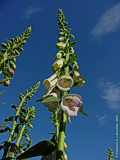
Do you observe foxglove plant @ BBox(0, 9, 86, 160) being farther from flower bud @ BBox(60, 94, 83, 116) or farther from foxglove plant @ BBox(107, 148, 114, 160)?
foxglove plant @ BBox(107, 148, 114, 160)

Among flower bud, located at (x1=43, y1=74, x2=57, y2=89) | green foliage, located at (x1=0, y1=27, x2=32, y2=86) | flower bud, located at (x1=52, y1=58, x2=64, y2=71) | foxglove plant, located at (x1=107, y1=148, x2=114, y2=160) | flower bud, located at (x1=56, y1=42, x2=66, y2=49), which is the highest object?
green foliage, located at (x1=0, y1=27, x2=32, y2=86)

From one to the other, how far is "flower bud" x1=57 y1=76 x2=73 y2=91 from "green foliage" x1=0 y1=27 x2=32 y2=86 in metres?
3.31

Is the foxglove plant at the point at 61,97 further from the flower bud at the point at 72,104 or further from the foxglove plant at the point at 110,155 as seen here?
the foxglove plant at the point at 110,155

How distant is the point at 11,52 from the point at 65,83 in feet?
13.2

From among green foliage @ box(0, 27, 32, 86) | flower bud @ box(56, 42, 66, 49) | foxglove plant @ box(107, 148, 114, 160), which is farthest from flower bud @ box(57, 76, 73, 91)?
green foliage @ box(0, 27, 32, 86)

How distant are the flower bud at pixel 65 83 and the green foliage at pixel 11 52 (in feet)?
10.9

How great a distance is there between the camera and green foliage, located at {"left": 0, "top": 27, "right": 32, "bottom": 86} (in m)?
7.28

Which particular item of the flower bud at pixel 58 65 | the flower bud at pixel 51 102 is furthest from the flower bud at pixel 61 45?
the flower bud at pixel 51 102

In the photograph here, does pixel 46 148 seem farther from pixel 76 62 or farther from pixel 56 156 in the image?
pixel 76 62

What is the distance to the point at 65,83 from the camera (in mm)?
3773

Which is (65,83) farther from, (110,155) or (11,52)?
(11,52)

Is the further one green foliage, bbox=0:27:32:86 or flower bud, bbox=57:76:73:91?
green foliage, bbox=0:27:32:86

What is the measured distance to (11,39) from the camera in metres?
7.82

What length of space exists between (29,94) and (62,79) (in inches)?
295
